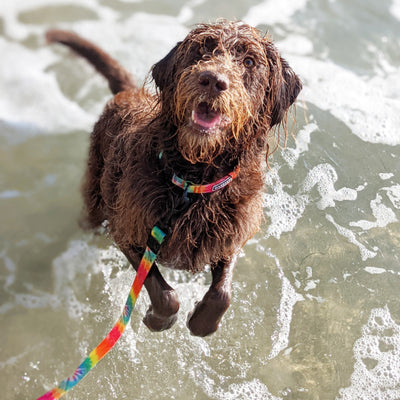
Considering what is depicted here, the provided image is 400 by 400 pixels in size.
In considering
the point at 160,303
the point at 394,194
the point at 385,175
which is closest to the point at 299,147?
the point at 385,175

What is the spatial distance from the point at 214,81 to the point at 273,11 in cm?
507

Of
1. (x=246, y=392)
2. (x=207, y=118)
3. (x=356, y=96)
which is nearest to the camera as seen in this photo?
(x=207, y=118)

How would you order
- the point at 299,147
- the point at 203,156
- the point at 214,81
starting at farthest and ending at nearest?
the point at 299,147, the point at 203,156, the point at 214,81

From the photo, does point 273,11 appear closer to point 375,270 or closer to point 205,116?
point 375,270

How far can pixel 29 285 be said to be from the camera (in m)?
4.71

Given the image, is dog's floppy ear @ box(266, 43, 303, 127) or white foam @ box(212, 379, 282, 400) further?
white foam @ box(212, 379, 282, 400)

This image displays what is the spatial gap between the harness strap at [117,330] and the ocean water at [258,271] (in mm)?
1063

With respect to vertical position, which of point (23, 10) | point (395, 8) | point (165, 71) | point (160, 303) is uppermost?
point (165, 71)

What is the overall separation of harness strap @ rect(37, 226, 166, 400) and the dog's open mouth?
0.69m

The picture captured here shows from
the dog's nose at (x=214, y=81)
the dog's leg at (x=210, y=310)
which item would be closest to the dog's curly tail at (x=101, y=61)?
the dog's nose at (x=214, y=81)

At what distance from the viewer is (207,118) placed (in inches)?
110

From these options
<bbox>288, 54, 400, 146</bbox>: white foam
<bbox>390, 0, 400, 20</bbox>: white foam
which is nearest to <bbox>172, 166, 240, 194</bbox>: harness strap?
<bbox>288, 54, 400, 146</bbox>: white foam

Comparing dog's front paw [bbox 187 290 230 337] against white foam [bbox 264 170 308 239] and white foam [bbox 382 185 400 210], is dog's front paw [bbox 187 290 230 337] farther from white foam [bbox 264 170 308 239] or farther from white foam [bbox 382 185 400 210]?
white foam [bbox 382 185 400 210]

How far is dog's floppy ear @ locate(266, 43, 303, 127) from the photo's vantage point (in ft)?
10.2
